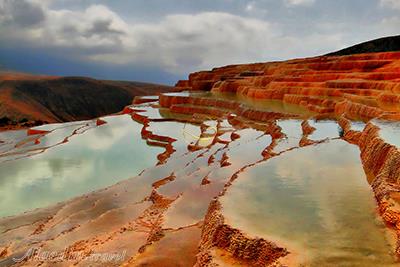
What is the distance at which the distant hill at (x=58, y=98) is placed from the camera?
63.2 metres

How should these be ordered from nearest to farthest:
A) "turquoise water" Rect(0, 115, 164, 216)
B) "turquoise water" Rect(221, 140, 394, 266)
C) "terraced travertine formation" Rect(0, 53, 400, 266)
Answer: "turquoise water" Rect(221, 140, 394, 266) < "terraced travertine formation" Rect(0, 53, 400, 266) < "turquoise water" Rect(0, 115, 164, 216)

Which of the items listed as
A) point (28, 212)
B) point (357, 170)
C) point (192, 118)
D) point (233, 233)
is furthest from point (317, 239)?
point (192, 118)

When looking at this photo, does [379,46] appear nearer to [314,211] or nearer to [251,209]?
[314,211]

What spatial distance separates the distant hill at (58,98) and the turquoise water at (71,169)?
4127cm

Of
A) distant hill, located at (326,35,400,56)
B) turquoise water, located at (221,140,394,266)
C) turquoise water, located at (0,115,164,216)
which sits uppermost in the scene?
distant hill, located at (326,35,400,56)

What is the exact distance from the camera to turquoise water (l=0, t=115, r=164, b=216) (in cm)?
1298

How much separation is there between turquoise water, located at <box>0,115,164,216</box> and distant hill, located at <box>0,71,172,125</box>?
41.3 metres

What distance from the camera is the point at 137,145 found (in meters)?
20.0

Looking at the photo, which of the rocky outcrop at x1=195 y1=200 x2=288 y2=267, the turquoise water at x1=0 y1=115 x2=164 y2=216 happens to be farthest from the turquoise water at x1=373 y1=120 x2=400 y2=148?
the turquoise water at x1=0 y1=115 x2=164 y2=216

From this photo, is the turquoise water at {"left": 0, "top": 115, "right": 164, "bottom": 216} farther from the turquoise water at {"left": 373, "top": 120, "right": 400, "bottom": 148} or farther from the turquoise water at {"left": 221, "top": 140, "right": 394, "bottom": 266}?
the turquoise water at {"left": 373, "top": 120, "right": 400, "bottom": 148}

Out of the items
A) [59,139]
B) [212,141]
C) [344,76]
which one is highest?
[344,76]

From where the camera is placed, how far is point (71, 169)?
1614 centimetres

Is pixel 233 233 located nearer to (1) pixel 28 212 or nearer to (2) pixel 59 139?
(1) pixel 28 212

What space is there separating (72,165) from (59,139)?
10387 mm
